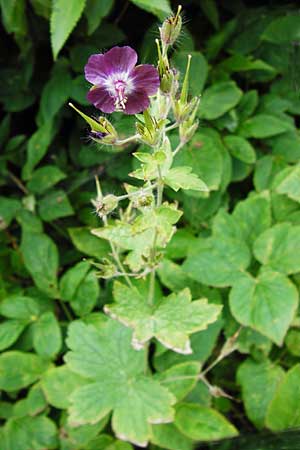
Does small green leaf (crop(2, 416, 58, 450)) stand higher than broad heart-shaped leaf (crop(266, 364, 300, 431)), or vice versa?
broad heart-shaped leaf (crop(266, 364, 300, 431))

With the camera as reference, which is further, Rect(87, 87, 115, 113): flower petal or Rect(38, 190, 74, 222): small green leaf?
Rect(38, 190, 74, 222): small green leaf

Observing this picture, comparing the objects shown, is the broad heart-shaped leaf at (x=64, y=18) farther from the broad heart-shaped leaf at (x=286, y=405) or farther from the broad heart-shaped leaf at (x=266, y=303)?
the broad heart-shaped leaf at (x=286, y=405)

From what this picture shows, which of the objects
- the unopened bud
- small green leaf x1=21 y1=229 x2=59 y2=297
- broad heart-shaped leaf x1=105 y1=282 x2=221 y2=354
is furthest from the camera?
small green leaf x1=21 y1=229 x2=59 y2=297

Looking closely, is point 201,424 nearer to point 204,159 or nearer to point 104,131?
point 204,159

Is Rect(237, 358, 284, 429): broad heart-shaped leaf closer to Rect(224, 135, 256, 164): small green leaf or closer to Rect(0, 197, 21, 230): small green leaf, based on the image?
Rect(224, 135, 256, 164): small green leaf

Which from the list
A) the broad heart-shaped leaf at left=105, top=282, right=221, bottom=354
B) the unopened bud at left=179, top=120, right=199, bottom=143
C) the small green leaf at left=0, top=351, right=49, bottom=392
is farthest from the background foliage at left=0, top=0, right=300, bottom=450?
the unopened bud at left=179, top=120, right=199, bottom=143

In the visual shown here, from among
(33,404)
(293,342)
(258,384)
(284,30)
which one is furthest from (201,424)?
(284,30)

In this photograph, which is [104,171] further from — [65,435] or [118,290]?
[65,435]
